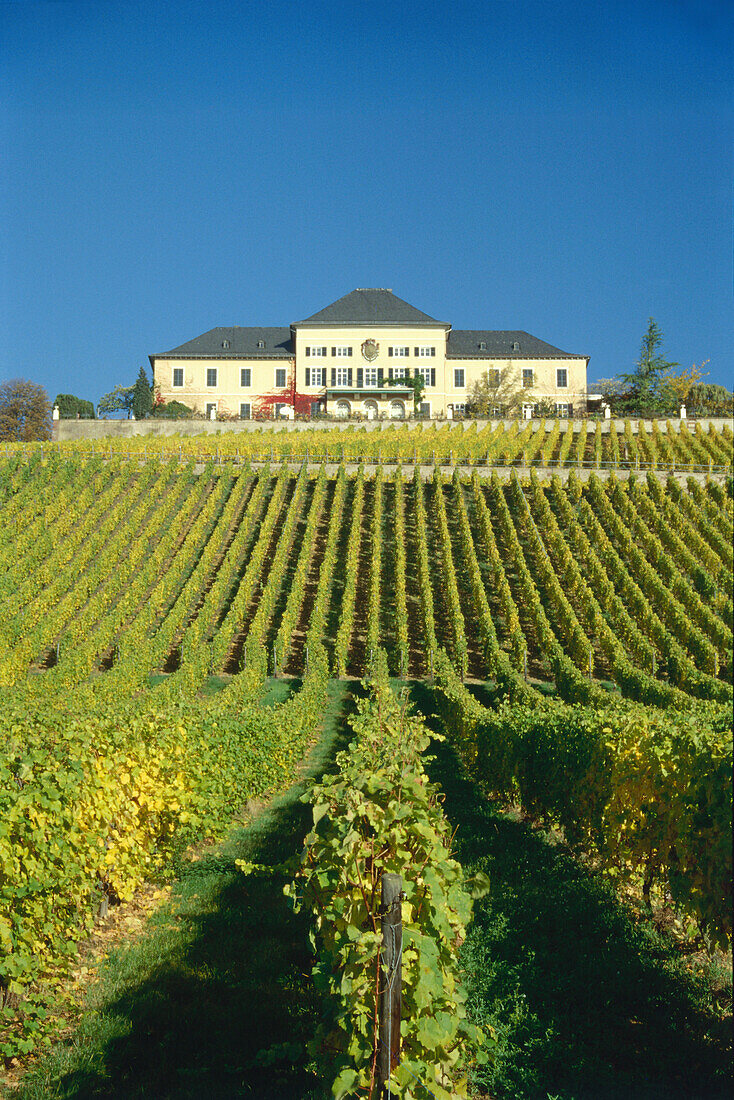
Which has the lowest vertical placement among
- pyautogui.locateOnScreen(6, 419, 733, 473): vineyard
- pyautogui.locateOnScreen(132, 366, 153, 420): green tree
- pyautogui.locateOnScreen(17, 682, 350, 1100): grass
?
pyautogui.locateOnScreen(17, 682, 350, 1100): grass

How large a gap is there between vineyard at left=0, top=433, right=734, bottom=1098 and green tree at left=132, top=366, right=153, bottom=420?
1314cm

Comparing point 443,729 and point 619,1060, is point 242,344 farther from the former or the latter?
point 619,1060

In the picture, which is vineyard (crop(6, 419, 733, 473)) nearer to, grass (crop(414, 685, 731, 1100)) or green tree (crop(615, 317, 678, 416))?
green tree (crop(615, 317, 678, 416))

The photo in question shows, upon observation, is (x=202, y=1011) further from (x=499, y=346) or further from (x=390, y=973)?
(x=499, y=346)

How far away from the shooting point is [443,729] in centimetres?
1880

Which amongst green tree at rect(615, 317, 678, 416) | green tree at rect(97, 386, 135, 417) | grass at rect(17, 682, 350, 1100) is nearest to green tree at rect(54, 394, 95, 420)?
green tree at rect(97, 386, 135, 417)

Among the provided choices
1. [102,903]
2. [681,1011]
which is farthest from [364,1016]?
[102,903]

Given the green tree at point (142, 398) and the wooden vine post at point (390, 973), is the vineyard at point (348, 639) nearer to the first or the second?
the wooden vine post at point (390, 973)

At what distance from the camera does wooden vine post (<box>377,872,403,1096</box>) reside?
142 inches

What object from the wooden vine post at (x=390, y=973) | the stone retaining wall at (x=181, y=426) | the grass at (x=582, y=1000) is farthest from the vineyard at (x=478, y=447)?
the wooden vine post at (x=390, y=973)

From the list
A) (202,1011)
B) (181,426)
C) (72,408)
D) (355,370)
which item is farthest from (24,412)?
(202,1011)

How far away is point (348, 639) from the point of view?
1029 inches

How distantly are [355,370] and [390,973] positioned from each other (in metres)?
62.6

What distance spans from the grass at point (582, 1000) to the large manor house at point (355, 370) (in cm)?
5721
